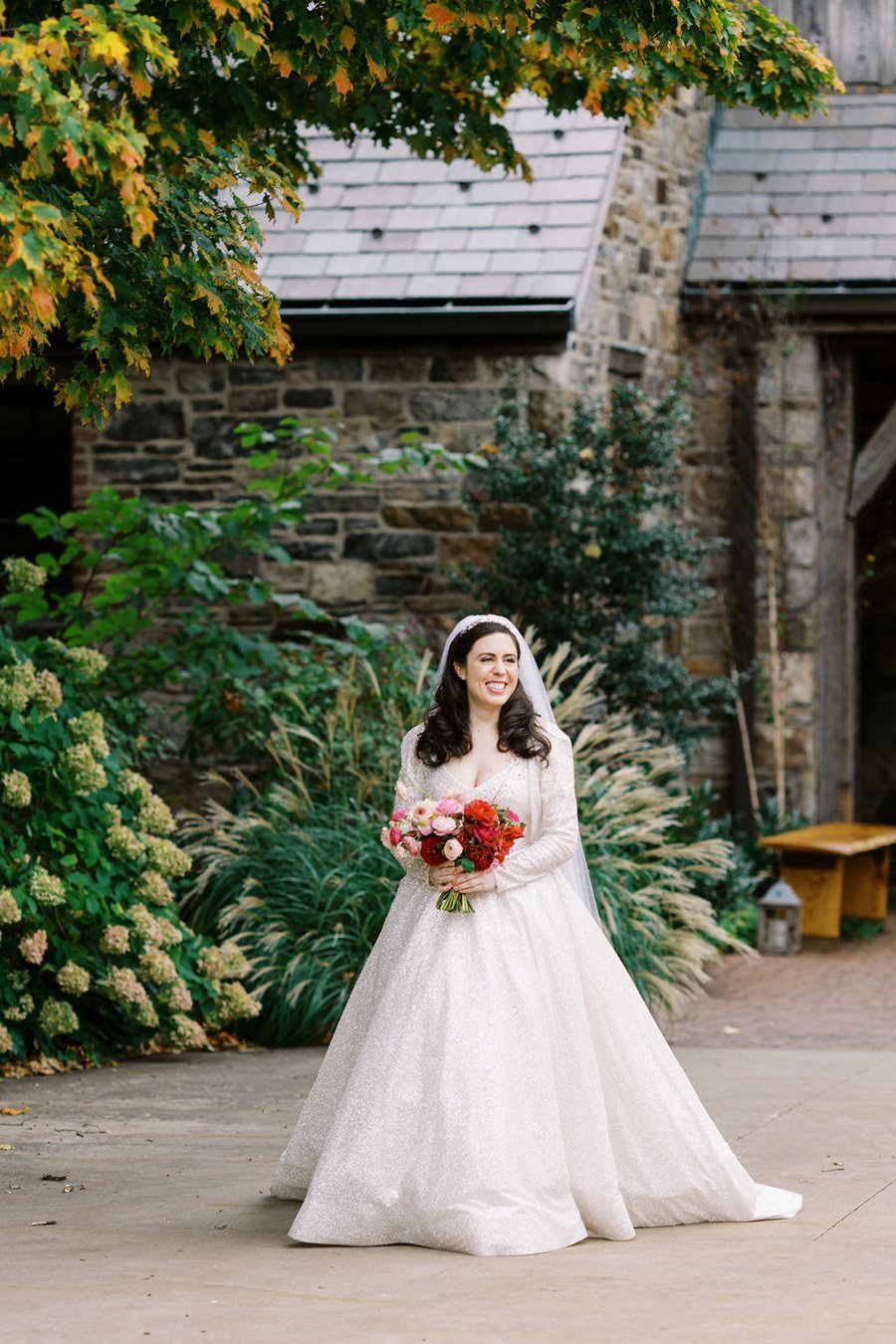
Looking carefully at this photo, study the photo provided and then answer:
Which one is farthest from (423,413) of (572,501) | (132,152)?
(132,152)

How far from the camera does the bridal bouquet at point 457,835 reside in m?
5.15

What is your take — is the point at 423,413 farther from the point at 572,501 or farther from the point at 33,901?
the point at 33,901

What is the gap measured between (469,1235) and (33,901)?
130 inches

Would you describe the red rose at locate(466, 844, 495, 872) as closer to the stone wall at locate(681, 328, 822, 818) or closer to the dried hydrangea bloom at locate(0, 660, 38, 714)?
the dried hydrangea bloom at locate(0, 660, 38, 714)

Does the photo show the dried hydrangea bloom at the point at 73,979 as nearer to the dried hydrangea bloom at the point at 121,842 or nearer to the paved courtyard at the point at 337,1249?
the paved courtyard at the point at 337,1249

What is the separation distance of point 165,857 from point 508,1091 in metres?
3.40

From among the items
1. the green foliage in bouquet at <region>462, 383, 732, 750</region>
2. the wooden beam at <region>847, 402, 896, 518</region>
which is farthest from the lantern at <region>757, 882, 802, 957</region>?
the wooden beam at <region>847, 402, 896, 518</region>

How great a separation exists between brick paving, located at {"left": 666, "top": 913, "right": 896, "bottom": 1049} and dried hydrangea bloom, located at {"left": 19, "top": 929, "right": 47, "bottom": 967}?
9.10 ft

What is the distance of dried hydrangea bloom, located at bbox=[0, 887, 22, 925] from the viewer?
7430mm

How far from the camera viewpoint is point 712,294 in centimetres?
1267

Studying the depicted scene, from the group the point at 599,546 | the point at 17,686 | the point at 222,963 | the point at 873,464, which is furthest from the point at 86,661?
the point at 873,464

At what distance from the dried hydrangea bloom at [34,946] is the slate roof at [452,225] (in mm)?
4645

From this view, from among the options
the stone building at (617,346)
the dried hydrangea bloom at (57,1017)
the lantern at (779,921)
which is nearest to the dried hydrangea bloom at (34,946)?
the dried hydrangea bloom at (57,1017)

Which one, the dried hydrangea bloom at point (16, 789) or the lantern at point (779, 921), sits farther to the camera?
the lantern at point (779, 921)
